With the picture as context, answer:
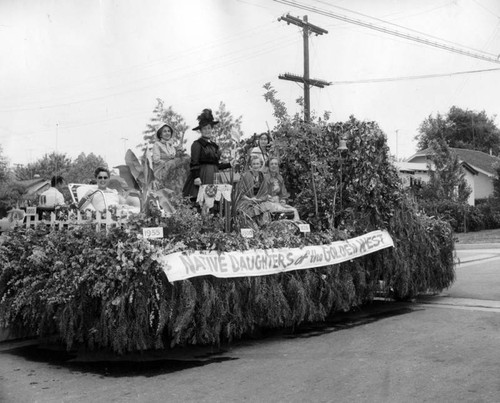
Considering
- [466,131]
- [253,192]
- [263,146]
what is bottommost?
[253,192]

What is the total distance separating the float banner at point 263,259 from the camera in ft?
19.9

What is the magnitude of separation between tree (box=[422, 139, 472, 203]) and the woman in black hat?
92.5ft

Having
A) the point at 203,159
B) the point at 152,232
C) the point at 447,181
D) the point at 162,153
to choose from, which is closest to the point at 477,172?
the point at 447,181

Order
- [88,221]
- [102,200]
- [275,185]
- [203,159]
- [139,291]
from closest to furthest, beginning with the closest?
[139,291], [88,221], [102,200], [203,159], [275,185]

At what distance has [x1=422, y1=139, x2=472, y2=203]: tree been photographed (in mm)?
35062

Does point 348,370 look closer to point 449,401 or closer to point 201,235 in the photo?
point 449,401

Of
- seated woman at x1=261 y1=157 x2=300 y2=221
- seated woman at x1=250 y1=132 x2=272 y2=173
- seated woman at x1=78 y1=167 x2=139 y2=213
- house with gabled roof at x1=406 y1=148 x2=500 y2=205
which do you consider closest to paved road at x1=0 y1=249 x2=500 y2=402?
seated woman at x1=78 y1=167 x2=139 y2=213

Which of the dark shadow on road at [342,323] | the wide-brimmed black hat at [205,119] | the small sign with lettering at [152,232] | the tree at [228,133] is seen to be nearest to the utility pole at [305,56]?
the tree at [228,133]

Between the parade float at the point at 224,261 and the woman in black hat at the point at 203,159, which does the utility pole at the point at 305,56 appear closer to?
the parade float at the point at 224,261

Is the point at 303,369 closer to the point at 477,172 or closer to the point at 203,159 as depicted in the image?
the point at 203,159

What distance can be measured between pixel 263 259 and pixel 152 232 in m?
1.51

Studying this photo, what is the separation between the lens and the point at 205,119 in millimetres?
9078

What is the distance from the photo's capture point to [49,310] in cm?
629

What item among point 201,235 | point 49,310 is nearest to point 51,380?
point 49,310
